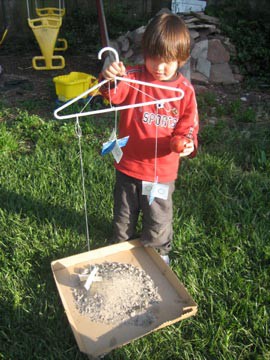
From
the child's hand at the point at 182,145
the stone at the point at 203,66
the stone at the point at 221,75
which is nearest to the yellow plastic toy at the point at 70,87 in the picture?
the stone at the point at 203,66

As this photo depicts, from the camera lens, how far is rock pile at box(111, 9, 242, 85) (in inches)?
195

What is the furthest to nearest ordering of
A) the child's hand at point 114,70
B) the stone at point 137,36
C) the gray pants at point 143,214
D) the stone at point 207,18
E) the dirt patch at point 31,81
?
the stone at point 207,18, the stone at point 137,36, the dirt patch at point 31,81, the gray pants at point 143,214, the child's hand at point 114,70

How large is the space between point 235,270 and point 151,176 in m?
0.70

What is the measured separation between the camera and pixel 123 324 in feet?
5.90

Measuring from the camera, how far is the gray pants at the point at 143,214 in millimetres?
2012

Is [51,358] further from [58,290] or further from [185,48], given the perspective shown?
[185,48]

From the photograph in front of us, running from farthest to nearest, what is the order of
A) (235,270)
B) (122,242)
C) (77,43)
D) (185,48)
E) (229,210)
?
1. (77,43)
2. (229,210)
3. (122,242)
4. (235,270)
5. (185,48)

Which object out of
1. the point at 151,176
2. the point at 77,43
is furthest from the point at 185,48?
the point at 77,43

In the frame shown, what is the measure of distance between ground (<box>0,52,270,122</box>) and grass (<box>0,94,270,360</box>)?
59 centimetres

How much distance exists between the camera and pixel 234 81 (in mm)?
4957

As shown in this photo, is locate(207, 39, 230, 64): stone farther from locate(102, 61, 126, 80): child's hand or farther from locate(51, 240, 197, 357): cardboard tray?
locate(102, 61, 126, 80): child's hand

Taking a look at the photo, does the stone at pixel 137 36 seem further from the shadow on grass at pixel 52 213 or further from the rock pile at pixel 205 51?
the shadow on grass at pixel 52 213

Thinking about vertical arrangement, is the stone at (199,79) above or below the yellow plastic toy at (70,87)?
below

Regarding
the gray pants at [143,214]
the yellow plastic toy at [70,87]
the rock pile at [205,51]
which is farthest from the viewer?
the rock pile at [205,51]
